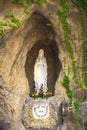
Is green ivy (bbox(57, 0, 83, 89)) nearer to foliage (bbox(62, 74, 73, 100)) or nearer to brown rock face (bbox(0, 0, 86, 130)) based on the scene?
brown rock face (bbox(0, 0, 86, 130))

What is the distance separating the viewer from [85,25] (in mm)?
12898

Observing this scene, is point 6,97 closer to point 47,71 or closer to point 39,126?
point 39,126

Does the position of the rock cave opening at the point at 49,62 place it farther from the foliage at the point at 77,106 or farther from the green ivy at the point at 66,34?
the foliage at the point at 77,106

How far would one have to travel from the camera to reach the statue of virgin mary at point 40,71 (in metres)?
12.7

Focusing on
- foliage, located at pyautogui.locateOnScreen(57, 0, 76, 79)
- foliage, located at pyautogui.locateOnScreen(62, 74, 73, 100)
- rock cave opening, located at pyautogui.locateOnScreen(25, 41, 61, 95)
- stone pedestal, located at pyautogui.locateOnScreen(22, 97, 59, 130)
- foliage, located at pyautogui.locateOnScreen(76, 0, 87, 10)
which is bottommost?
stone pedestal, located at pyautogui.locateOnScreen(22, 97, 59, 130)

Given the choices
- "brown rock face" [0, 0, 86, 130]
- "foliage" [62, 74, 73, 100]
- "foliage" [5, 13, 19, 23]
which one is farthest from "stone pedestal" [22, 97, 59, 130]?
"foliage" [5, 13, 19, 23]

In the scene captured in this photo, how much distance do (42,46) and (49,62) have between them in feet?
3.02

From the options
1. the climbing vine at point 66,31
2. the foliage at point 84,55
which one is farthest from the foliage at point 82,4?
the climbing vine at point 66,31

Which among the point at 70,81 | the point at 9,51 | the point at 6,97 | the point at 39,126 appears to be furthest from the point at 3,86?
the point at 70,81

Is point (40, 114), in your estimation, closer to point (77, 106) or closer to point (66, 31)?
point (77, 106)

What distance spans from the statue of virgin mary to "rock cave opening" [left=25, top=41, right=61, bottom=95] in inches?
17.3

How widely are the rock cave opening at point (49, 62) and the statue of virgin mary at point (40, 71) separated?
0.44 meters

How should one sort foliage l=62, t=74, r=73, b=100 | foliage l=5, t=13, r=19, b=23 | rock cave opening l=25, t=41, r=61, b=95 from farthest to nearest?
1. rock cave opening l=25, t=41, r=61, b=95
2. foliage l=62, t=74, r=73, b=100
3. foliage l=5, t=13, r=19, b=23

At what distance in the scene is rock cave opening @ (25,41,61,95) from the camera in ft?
43.2
